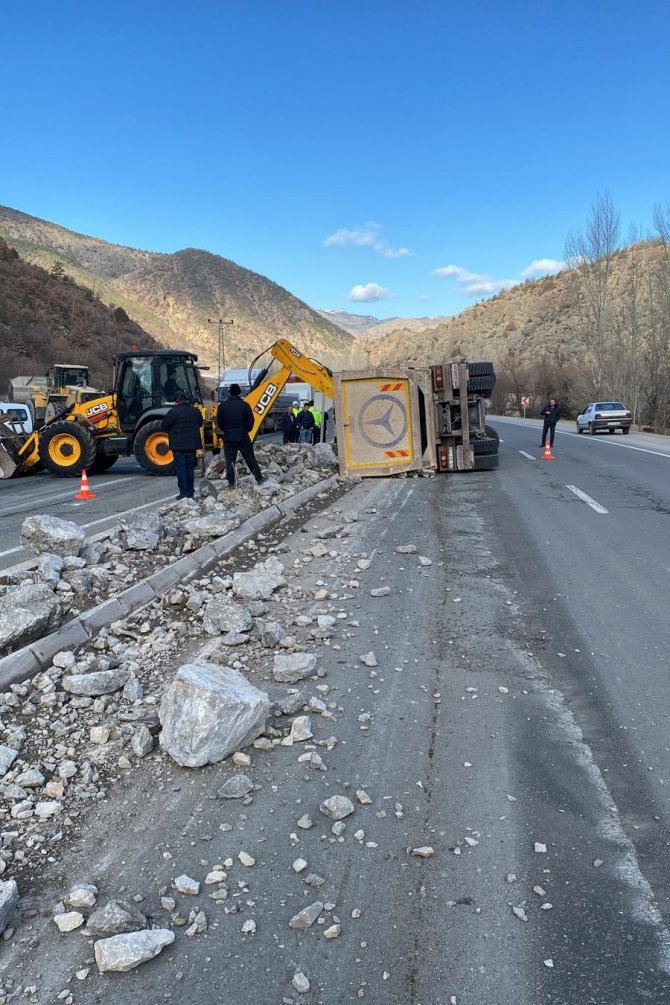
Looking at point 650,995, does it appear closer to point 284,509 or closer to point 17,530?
point 284,509

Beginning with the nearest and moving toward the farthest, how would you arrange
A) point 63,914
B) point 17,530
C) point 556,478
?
1. point 63,914
2. point 17,530
3. point 556,478

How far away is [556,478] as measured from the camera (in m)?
14.8

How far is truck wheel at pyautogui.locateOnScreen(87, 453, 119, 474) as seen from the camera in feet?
58.3

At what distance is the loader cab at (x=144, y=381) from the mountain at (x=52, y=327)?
2861 centimetres

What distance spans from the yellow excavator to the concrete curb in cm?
710

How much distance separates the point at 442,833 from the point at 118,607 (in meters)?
3.57

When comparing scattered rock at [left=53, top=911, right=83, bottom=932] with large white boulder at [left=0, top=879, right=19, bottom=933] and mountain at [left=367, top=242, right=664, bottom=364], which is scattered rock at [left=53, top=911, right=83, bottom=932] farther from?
mountain at [left=367, top=242, right=664, bottom=364]

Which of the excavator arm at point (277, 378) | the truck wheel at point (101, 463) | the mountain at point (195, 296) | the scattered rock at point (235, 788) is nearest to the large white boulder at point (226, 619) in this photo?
the scattered rock at point (235, 788)

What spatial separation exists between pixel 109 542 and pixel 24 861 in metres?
5.33

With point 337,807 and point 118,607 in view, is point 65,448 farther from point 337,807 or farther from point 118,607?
point 337,807

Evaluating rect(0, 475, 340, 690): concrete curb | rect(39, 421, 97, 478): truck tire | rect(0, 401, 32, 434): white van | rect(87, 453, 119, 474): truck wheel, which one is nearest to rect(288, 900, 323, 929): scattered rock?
rect(0, 475, 340, 690): concrete curb

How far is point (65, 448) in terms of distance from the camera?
16953 mm

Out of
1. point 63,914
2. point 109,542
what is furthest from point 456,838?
point 109,542

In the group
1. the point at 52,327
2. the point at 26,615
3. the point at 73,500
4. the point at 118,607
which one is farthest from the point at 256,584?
the point at 52,327
